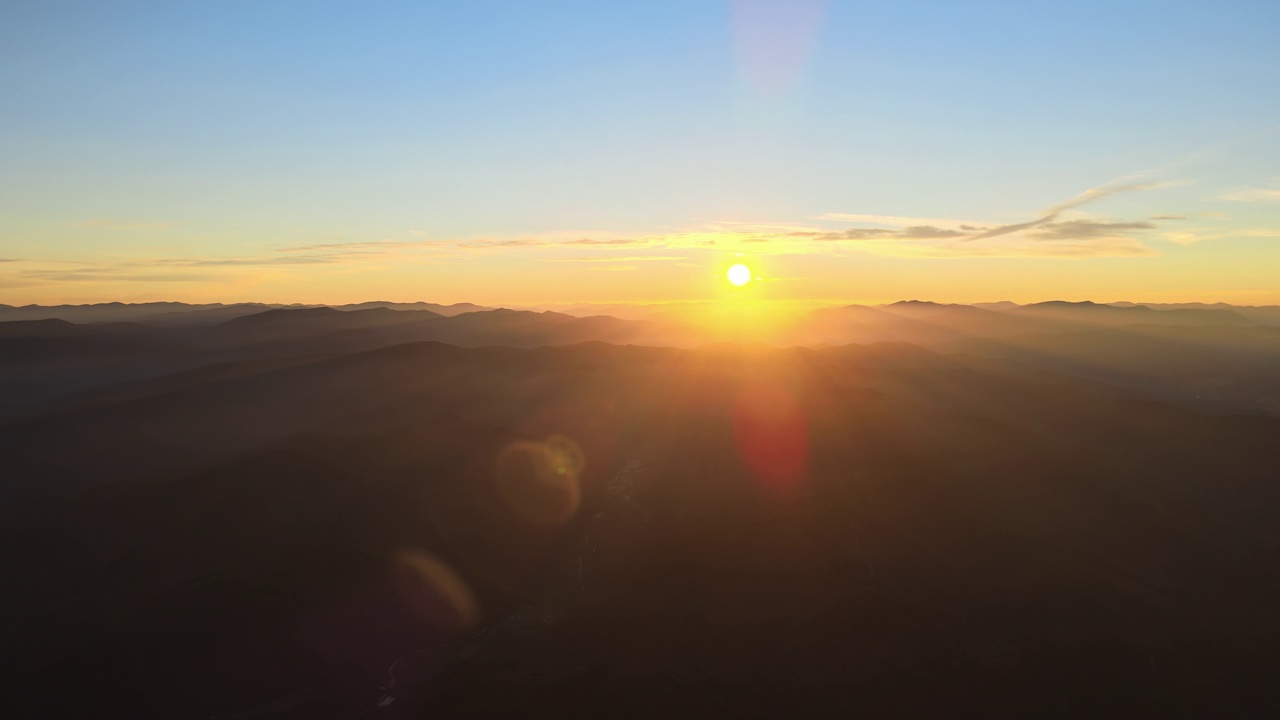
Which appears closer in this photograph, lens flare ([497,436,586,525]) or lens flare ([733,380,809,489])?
Answer: lens flare ([497,436,586,525])

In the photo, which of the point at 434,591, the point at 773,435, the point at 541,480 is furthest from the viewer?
the point at 773,435

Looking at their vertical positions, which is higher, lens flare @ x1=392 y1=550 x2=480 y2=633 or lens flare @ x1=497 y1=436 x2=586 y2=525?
lens flare @ x1=497 y1=436 x2=586 y2=525

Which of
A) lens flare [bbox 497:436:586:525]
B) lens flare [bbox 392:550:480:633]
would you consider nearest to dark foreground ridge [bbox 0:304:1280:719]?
lens flare [bbox 392:550:480:633]

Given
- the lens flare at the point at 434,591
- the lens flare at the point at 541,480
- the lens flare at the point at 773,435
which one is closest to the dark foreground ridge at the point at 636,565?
the lens flare at the point at 434,591

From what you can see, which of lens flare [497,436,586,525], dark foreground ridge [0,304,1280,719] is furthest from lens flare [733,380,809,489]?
lens flare [497,436,586,525]

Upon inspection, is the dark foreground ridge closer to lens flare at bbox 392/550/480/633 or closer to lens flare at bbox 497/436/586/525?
lens flare at bbox 392/550/480/633

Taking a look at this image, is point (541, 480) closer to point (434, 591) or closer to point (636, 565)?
point (636, 565)

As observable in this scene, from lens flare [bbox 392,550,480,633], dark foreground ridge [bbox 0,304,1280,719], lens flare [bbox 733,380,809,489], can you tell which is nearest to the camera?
dark foreground ridge [bbox 0,304,1280,719]

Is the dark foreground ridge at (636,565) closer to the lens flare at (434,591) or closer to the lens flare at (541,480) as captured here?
the lens flare at (434,591)

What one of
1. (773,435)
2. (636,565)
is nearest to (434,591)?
(636,565)

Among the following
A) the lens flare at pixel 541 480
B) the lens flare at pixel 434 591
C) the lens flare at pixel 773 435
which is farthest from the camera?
the lens flare at pixel 773 435

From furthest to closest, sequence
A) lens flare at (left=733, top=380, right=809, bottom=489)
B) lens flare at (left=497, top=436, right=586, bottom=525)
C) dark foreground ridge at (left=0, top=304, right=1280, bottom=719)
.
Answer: lens flare at (left=733, top=380, right=809, bottom=489), lens flare at (left=497, top=436, right=586, bottom=525), dark foreground ridge at (left=0, top=304, right=1280, bottom=719)
